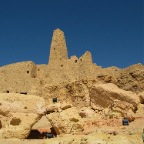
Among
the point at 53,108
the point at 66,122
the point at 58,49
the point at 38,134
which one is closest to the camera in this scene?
the point at 66,122

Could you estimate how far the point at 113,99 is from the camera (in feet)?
52.3

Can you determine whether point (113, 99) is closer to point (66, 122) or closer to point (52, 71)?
point (66, 122)

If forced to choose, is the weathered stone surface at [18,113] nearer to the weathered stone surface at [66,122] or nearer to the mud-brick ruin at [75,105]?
the mud-brick ruin at [75,105]

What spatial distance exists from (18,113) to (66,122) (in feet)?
5.98

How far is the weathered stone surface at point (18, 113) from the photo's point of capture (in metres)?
12.6

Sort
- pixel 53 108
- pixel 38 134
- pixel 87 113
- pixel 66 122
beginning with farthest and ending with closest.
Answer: pixel 87 113, pixel 38 134, pixel 53 108, pixel 66 122

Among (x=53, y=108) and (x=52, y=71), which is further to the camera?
(x=52, y=71)

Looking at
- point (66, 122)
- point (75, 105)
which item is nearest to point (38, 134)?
point (66, 122)

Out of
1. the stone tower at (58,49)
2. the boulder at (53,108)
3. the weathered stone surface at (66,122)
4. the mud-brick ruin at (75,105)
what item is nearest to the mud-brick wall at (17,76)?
the stone tower at (58,49)

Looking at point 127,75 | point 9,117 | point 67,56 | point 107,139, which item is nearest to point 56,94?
point 127,75

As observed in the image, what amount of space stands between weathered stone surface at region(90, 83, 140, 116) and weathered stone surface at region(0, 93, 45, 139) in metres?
3.38

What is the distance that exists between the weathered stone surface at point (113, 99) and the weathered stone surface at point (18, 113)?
3.38 metres

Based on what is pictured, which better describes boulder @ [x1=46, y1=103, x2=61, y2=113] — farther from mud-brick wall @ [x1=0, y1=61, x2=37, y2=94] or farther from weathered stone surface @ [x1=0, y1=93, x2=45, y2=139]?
mud-brick wall @ [x1=0, y1=61, x2=37, y2=94]

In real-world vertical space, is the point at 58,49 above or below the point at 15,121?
above
